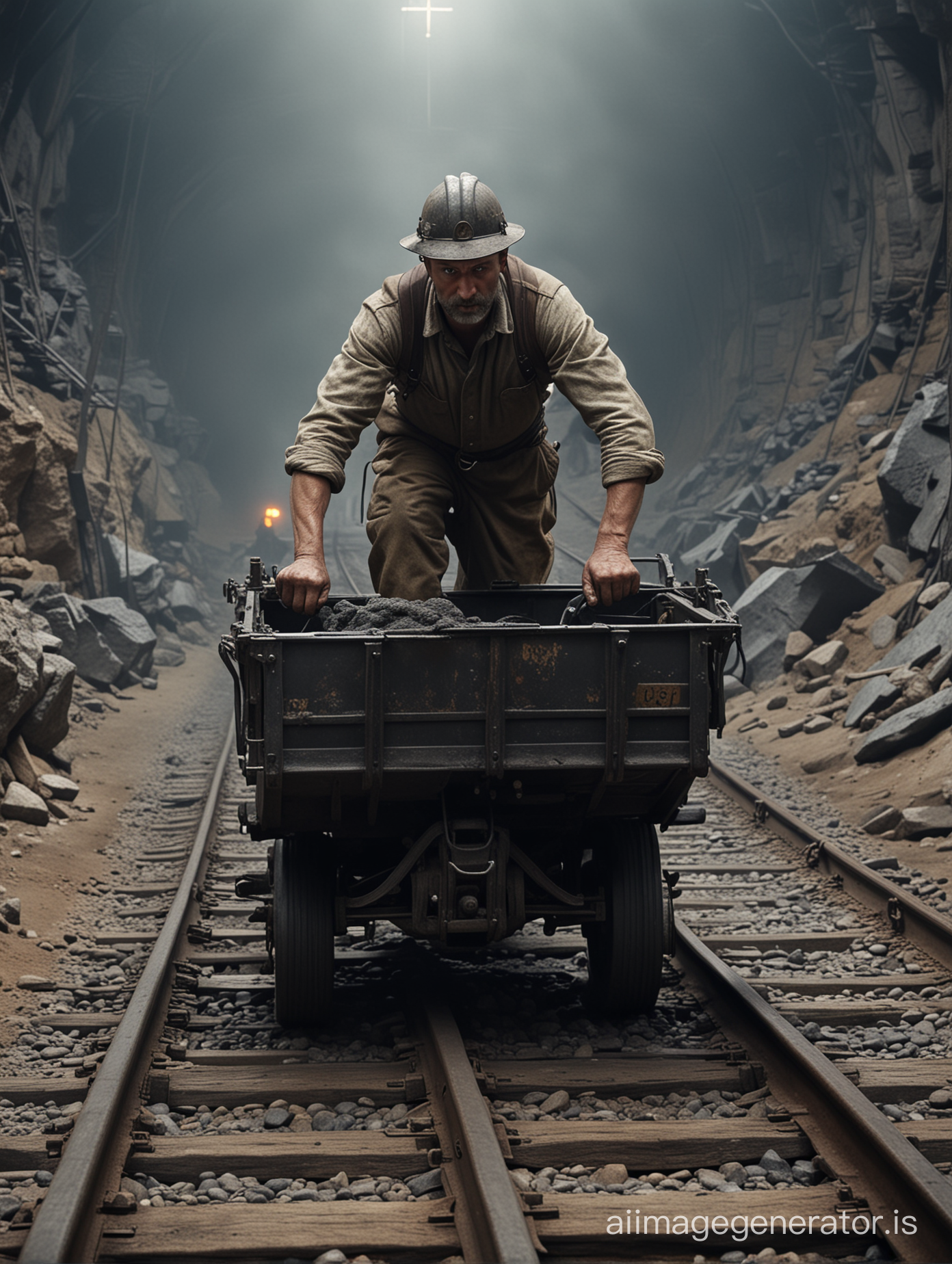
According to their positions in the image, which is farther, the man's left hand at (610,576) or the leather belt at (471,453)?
the leather belt at (471,453)

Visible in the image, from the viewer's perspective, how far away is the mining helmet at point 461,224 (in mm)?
4418

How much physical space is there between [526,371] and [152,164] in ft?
89.1

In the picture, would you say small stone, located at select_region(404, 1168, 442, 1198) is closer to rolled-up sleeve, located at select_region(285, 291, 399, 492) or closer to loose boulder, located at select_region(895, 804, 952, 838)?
rolled-up sleeve, located at select_region(285, 291, 399, 492)

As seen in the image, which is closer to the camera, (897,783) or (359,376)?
(359,376)

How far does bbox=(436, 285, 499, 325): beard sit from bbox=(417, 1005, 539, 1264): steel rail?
8.54ft

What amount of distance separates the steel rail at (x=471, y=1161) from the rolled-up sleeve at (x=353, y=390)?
2.09m

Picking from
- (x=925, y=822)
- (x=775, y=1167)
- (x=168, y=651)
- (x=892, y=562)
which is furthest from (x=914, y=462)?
(x=168, y=651)

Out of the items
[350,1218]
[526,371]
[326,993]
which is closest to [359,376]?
[526,371]

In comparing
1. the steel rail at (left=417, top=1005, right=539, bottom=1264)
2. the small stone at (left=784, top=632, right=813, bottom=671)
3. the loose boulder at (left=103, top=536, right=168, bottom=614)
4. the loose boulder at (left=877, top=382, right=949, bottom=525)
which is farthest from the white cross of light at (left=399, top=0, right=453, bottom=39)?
the steel rail at (left=417, top=1005, right=539, bottom=1264)

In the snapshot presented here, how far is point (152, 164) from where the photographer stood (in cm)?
2877

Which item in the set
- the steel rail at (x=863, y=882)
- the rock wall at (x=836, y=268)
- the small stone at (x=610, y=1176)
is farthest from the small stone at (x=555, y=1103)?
the rock wall at (x=836, y=268)

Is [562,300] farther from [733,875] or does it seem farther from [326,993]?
[733,875]

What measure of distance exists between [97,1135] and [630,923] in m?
2.02

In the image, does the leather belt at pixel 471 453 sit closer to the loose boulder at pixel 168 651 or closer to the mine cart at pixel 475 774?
the mine cart at pixel 475 774
